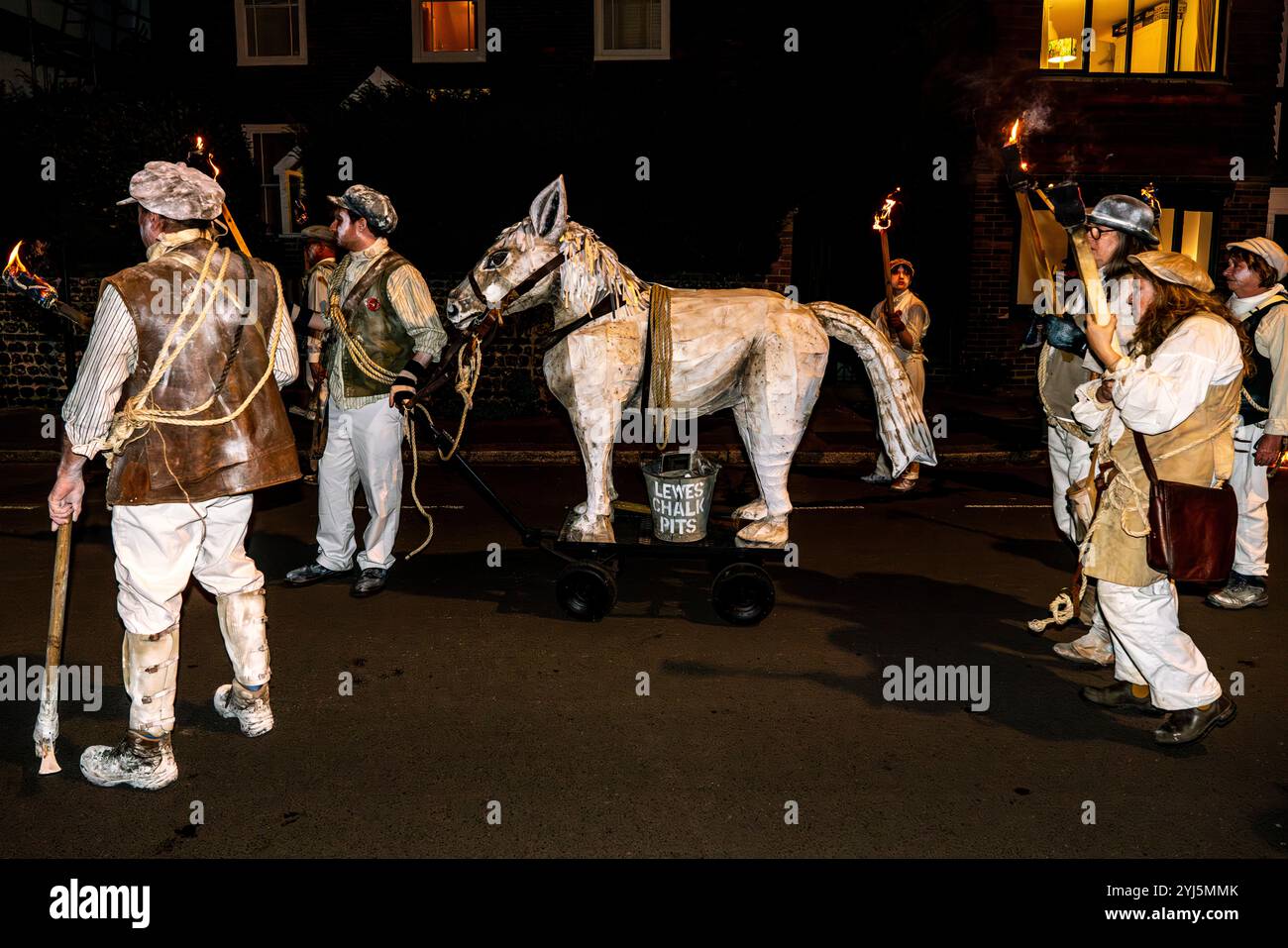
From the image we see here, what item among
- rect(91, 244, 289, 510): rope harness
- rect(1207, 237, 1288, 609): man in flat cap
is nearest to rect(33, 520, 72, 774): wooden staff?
rect(91, 244, 289, 510): rope harness

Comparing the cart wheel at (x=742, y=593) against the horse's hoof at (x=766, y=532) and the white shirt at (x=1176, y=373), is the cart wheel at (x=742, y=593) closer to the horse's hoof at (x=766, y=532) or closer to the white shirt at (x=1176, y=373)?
the horse's hoof at (x=766, y=532)

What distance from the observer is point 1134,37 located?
16.5m

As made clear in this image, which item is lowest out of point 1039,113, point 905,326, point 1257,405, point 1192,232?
point 1257,405

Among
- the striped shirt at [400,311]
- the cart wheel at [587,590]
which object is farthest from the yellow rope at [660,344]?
the striped shirt at [400,311]

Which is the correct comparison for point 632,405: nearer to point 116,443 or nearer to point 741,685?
point 741,685

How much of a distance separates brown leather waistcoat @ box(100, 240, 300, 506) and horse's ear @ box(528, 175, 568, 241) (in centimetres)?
180

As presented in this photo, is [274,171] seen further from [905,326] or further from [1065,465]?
[1065,465]

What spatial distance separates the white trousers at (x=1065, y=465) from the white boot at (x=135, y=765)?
4.35m

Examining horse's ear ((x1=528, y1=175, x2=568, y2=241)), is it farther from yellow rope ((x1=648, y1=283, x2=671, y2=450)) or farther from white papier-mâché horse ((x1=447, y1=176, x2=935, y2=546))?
yellow rope ((x1=648, y1=283, x2=671, y2=450))

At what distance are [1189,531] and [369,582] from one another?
4.53 metres

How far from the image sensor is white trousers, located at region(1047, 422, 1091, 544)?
573cm

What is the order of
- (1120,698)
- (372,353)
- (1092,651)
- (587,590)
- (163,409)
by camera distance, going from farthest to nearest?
1. (372,353)
2. (587,590)
3. (1092,651)
4. (1120,698)
5. (163,409)

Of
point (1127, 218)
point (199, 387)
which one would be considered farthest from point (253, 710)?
point (1127, 218)

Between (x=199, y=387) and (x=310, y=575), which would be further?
(x=310, y=575)
